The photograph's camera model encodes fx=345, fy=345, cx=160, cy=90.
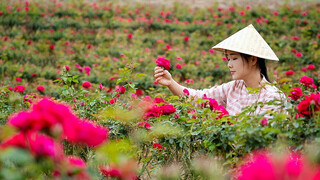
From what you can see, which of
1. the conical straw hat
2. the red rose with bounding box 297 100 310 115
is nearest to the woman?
the conical straw hat

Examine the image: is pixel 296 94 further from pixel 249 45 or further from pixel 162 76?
pixel 162 76

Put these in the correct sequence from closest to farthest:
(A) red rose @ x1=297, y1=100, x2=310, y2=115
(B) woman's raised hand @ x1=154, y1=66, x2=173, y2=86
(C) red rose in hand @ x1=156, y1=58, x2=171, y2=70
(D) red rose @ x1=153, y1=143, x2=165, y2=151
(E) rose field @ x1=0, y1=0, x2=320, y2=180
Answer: (E) rose field @ x1=0, y1=0, x2=320, y2=180 → (A) red rose @ x1=297, y1=100, x2=310, y2=115 → (D) red rose @ x1=153, y1=143, x2=165, y2=151 → (C) red rose in hand @ x1=156, y1=58, x2=171, y2=70 → (B) woman's raised hand @ x1=154, y1=66, x2=173, y2=86

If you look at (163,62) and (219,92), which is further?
(219,92)

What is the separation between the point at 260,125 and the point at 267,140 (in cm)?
8

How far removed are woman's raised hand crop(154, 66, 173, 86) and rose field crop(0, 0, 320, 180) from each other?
0.34ft

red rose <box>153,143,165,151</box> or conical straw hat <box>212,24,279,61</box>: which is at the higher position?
conical straw hat <box>212,24,279,61</box>

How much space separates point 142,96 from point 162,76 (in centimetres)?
227

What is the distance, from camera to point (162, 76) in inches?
103

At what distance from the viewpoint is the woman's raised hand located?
2.54m

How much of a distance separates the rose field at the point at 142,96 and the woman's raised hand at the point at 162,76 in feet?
0.34

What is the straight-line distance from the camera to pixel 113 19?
848cm

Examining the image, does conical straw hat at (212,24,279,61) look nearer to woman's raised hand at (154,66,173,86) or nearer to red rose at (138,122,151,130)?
woman's raised hand at (154,66,173,86)

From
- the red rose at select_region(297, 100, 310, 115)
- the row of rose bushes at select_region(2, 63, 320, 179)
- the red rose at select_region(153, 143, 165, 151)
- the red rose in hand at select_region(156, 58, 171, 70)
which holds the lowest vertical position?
the red rose at select_region(153, 143, 165, 151)

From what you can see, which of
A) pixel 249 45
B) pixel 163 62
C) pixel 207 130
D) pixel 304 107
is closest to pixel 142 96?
pixel 163 62
